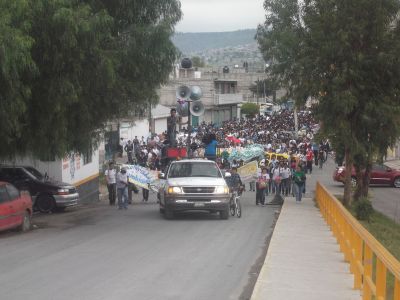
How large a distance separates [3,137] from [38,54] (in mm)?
2389

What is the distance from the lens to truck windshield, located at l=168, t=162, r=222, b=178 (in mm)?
22891

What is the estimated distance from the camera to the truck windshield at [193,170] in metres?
22.9

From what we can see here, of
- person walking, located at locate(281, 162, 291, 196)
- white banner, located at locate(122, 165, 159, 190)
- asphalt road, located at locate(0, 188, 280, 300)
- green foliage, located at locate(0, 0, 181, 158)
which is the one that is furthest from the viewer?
person walking, located at locate(281, 162, 291, 196)

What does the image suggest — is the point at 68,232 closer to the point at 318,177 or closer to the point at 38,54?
the point at 38,54

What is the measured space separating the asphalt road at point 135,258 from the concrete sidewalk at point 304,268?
407mm

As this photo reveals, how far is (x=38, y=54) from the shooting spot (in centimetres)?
1886

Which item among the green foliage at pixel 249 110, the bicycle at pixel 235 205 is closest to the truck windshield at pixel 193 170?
the bicycle at pixel 235 205

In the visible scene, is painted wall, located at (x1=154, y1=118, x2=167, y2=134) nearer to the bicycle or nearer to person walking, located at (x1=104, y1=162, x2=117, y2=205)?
person walking, located at (x1=104, y1=162, x2=117, y2=205)

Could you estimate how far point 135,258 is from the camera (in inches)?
554

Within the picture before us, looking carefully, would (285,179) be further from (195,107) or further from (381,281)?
(381,281)

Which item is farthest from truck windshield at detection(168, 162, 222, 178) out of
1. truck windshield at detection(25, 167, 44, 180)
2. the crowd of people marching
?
truck windshield at detection(25, 167, 44, 180)

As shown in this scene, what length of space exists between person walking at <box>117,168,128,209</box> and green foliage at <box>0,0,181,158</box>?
434 cm

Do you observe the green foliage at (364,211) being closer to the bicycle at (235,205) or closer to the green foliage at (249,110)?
the bicycle at (235,205)

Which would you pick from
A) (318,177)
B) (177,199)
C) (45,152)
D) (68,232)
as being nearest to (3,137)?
(45,152)
